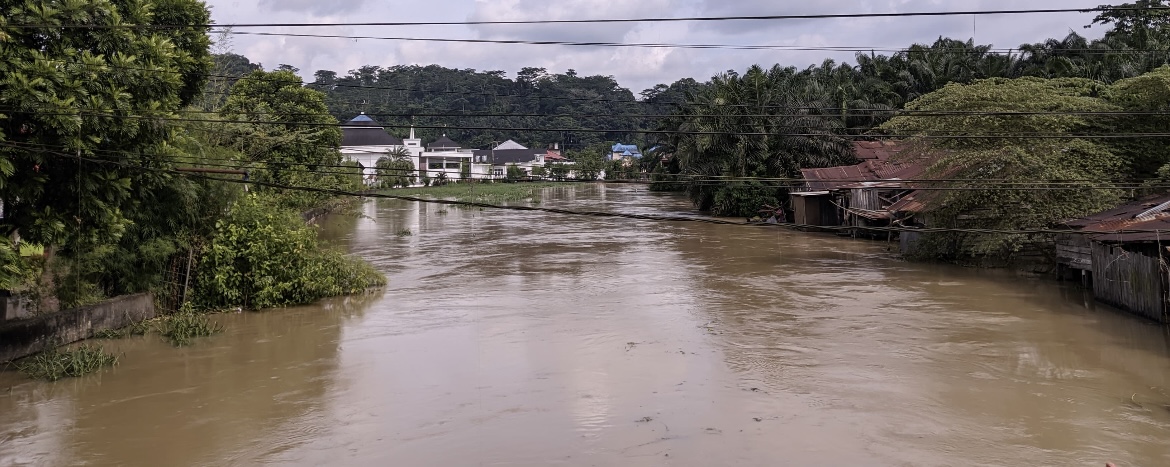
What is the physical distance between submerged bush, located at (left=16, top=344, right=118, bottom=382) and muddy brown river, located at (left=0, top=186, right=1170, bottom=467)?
0.20 m

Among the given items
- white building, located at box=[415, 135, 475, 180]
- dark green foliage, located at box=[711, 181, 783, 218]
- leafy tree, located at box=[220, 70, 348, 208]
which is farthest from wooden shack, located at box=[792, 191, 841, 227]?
white building, located at box=[415, 135, 475, 180]

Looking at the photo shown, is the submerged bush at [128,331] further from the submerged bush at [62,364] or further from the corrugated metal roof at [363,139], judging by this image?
the corrugated metal roof at [363,139]

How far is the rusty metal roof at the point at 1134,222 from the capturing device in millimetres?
16297

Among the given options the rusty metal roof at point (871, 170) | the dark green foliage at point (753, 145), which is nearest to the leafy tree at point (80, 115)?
the rusty metal roof at point (871, 170)

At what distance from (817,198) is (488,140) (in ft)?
270

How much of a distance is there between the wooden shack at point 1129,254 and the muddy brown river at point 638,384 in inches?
21.4

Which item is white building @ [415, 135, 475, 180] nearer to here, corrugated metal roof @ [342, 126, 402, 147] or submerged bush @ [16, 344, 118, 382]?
corrugated metal roof @ [342, 126, 402, 147]

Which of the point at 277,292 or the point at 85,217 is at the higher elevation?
the point at 85,217

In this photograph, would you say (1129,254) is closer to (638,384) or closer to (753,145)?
(638,384)

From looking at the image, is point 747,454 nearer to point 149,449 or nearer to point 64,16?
point 149,449

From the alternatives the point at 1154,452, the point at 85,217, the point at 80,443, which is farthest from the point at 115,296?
the point at 1154,452

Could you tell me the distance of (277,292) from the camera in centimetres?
1856

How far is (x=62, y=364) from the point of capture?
13.0 meters

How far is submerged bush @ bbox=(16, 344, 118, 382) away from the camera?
12.8 m
